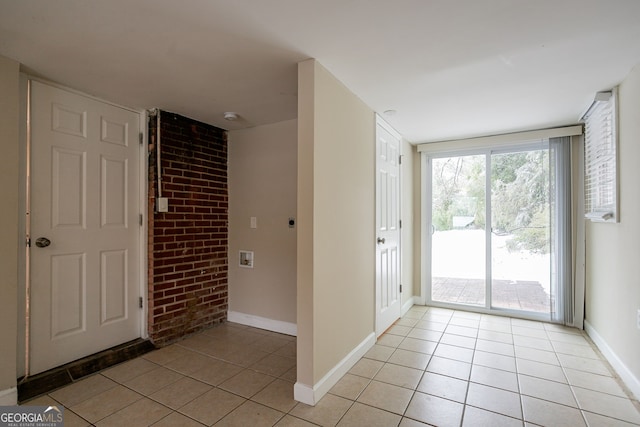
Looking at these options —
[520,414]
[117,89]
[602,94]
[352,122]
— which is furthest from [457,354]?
[117,89]

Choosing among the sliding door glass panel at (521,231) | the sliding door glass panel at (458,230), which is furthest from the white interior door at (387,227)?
the sliding door glass panel at (521,231)

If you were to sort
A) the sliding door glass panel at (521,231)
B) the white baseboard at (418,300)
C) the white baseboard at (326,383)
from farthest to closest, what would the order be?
the white baseboard at (418,300) → the sliding door glass panel at (521,231) → the white baseboard at (326,383)

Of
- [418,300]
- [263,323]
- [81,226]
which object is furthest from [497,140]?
[81,226]

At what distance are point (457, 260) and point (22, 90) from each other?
14.4ft

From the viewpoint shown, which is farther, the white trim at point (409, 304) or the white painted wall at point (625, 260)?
the white trim at point (409, 304)

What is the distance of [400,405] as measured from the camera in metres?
1.87

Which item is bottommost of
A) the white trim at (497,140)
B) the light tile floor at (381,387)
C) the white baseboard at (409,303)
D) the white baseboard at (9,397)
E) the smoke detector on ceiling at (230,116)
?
the light tile floor at (381,387)

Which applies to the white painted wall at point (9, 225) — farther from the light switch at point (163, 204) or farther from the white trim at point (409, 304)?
the white trim at point (409, 304)

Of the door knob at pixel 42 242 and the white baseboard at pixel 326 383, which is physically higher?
the door knob at pixel 42 242

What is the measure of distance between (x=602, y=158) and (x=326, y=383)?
2858mm

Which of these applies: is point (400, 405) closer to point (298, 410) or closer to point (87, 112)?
point (298, 410)

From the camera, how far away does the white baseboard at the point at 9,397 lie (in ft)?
5.81

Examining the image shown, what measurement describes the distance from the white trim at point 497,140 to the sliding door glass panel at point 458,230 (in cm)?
19

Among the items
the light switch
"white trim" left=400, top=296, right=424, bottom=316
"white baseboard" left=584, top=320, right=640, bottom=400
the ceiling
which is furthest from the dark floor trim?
"white baseboard" left=584, top=320, right=640, bottom=400
